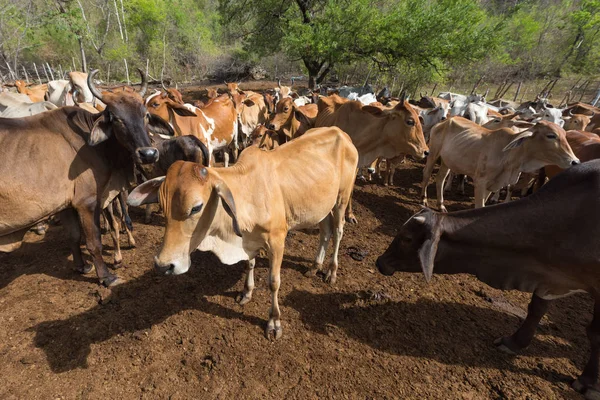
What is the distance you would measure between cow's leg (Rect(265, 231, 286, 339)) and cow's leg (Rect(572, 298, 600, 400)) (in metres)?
3.01

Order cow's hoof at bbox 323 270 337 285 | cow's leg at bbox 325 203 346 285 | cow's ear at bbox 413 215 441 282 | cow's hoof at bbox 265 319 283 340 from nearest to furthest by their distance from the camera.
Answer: cow's ear at bbox 413 215 441 282, cow's hoof at bbox 265 319 283 340, cow's leg at bbox 325 203 346 285, cow's hoof at bbox 323 270 337 285

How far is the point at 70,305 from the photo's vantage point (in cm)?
358

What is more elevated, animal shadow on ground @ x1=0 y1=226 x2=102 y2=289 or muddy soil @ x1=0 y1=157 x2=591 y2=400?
animal shadow on ground @ x1=0 y1=226 x2=102 y2=289

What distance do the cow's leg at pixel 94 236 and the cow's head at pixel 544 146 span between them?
6.19 m

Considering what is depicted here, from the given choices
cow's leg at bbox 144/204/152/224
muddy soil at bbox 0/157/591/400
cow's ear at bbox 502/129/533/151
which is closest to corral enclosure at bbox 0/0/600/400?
muddy soil at bbox 0/157/591/400

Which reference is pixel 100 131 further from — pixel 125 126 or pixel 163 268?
pixel 163 268

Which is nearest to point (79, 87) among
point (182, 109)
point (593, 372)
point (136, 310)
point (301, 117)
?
point (182, 109)

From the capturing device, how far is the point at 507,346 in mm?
3184

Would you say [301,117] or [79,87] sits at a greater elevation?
[79,87]

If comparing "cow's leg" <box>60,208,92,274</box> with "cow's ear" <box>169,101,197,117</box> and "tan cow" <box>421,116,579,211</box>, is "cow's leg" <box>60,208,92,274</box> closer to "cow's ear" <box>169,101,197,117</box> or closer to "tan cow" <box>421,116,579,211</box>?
"cow's ear" <box>169,101,197,117</box>

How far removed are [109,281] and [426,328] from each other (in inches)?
164

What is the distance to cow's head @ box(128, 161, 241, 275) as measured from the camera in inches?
84.8

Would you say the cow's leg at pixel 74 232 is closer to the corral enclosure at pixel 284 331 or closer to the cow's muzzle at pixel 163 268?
the corral enclosure at pixel 284 331

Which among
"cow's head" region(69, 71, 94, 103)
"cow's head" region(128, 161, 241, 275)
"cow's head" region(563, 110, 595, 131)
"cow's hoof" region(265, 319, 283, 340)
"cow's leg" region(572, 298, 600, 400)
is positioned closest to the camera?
"cow's head" region(128, 161, 241, 275)
